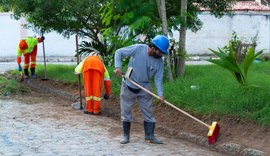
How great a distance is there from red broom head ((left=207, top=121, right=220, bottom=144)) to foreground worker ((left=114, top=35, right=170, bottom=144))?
74 centimetres

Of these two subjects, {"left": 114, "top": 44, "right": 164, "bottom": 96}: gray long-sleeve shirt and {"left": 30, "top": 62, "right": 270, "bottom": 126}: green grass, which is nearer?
{"left": 114, "top": 44, "right": 164, "bottom": 96}: gray long-sleeve shirt

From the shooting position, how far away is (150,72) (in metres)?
7.98

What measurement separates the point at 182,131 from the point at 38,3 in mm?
7033

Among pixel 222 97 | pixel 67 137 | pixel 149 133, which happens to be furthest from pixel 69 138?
pixel 222 97

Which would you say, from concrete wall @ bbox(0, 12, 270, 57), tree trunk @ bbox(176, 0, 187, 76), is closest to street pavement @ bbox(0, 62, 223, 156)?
tree trunk @ bbox(176, 0, 187, 76)

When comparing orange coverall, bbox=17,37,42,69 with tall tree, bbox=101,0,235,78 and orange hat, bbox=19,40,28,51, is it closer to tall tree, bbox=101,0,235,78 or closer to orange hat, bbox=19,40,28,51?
orange hat, bbox=19,40,28,51

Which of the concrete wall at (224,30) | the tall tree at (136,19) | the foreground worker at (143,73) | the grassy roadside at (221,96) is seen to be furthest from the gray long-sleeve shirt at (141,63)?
the concrete wall at (224,30)

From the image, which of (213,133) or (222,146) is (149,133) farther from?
(222,146)

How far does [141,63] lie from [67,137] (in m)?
1.61

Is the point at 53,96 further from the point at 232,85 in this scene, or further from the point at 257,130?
the point at 257,130

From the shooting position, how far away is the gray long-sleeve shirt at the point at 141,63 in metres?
7.91

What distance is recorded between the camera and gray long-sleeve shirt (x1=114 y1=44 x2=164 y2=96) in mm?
7906

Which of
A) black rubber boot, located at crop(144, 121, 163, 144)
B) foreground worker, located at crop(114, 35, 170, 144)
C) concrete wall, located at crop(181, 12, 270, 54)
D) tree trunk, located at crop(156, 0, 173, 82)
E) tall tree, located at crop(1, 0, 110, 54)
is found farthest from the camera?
concrete wall, located at crop(181, 12, 270, 54)

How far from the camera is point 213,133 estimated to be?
25.6ft
